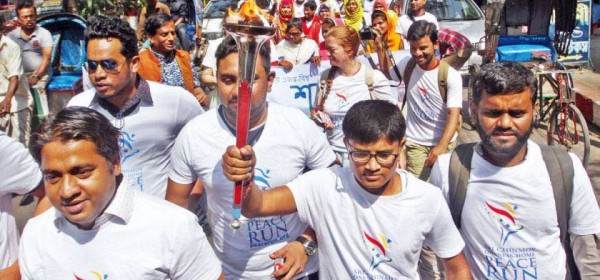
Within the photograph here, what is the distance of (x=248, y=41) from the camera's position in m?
1.96

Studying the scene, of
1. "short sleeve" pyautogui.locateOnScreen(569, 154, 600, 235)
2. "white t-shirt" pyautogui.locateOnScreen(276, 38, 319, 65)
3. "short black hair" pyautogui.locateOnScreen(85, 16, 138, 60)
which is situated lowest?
"short sleeve" pyautogui.locateOnScreen(569, 154, 600, 235)

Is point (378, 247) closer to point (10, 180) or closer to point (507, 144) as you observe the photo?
point (507, 144)

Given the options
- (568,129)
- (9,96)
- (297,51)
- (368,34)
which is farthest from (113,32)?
(568,129)

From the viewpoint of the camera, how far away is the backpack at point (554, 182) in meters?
2.46

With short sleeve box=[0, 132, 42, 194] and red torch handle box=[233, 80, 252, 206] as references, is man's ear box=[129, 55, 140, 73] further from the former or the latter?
red torch handle box=[233, 80, 252, 206]

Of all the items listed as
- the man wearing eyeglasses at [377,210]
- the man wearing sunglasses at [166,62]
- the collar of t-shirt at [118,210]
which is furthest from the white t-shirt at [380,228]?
the man wearing sunglasses at [166,62]

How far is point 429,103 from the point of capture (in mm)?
4680

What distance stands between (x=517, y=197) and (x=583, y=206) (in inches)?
10.9

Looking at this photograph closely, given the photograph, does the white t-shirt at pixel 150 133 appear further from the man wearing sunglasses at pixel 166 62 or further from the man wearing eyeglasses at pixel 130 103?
the man wearing sunglasses at pixel 166 62

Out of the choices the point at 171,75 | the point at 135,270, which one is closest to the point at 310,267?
the point at 135,270

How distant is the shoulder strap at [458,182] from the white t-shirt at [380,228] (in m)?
0.19

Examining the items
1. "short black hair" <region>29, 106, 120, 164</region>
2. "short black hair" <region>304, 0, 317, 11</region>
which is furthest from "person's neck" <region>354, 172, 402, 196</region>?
"short black hair" <region>304, 0, 317, 11</region>

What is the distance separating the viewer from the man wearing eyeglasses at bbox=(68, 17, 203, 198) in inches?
125

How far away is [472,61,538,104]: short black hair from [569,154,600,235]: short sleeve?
0.38 meters
